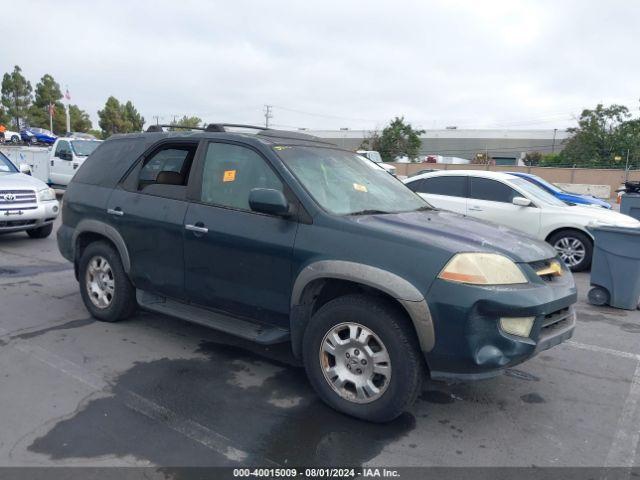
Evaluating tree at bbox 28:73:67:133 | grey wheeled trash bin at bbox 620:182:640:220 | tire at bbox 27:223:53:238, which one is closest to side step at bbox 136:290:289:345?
tire at bbox 27:223:53:238

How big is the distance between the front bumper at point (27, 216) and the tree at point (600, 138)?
4237 centimetres

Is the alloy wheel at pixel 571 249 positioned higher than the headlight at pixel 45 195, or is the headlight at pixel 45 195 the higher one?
the headlight at pixel 45 195

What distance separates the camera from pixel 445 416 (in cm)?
352

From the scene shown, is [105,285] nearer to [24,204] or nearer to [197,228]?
[197,228]

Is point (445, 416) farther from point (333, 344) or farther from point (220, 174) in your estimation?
point (220, 174)

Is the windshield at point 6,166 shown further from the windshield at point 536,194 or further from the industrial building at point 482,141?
the industrial building at point 482,141

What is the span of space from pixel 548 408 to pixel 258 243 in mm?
2308

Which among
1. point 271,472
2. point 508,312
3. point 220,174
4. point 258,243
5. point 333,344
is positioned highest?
point 220,174

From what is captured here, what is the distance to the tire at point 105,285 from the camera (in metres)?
4.87

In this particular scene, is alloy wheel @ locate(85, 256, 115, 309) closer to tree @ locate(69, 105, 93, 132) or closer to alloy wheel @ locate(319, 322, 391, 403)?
alloy wheel @ locate(319, 322, 391, 403)

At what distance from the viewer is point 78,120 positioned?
2272 inches

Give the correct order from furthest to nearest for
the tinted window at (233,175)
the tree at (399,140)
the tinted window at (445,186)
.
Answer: the tree at (399,140) → the tinted window at (445,186) → the tinted window at (233,175)

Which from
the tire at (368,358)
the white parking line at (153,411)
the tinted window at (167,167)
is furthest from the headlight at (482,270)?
the tinted window at (167,167)

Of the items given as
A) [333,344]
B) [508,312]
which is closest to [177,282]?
[333,344]
